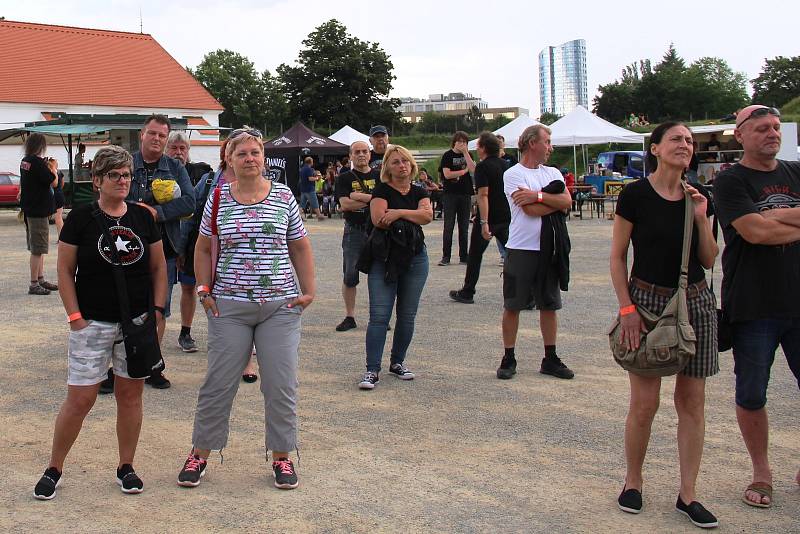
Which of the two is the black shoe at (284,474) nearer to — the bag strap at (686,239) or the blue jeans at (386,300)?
the blue jeans at (386,300)

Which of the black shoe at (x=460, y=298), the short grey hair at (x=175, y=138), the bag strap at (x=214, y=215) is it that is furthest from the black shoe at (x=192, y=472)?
the black shoe at (x=460, y=298)

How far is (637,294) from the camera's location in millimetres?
4180

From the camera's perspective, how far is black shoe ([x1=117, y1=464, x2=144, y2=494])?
14.5 feet

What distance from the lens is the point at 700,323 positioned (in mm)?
4102

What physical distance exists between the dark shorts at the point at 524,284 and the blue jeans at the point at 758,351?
7.81 ft

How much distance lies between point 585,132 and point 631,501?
20996mm

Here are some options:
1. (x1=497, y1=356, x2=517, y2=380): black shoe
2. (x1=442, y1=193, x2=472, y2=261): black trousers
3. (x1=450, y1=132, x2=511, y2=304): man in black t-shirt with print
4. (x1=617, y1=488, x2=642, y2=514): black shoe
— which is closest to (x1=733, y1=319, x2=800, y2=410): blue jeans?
(x1=617, y1=488, x2=642, y2=514): black shoe

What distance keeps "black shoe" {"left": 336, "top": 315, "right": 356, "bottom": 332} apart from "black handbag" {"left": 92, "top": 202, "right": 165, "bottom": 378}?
4.28m

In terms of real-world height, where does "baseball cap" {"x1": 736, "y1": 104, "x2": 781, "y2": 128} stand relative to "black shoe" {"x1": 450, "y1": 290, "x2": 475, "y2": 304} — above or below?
above

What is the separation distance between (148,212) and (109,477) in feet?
4.48

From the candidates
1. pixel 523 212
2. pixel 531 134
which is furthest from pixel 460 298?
pixel 531 134

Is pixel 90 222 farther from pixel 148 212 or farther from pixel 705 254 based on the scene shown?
pixel 705 254

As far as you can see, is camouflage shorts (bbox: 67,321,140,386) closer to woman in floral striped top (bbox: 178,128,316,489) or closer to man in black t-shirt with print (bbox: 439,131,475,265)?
woman in floral striped top (bbox: 178,128,316,489)

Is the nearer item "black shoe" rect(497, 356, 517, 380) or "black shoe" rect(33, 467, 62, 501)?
"black shoe" rect(33, 467, 62, 501)
